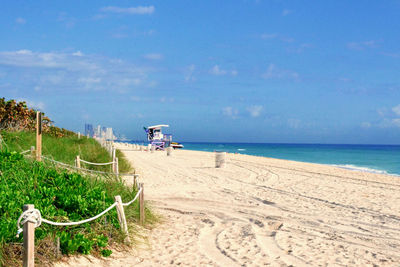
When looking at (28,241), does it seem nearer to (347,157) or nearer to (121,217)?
(121,217)

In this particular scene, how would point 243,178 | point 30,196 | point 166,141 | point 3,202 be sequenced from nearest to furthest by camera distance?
point 3,202
point 30,196
point 243,178
point 166,141

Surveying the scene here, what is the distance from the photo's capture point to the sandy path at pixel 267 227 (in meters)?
5.56

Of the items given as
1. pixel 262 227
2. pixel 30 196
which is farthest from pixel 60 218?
pixel 262 227

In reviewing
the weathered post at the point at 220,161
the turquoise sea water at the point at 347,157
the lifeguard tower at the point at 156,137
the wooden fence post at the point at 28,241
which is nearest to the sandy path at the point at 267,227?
the wooden fence post at the point at 28,241

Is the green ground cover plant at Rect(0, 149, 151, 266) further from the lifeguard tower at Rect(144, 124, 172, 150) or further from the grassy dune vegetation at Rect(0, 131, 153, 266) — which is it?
the lifeguard tower at Rect(144, 124, 172, 150)

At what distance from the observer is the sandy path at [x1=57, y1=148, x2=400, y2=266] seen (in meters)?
5.56

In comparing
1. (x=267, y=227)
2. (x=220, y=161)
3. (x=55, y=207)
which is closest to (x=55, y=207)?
(x=55, y=207)

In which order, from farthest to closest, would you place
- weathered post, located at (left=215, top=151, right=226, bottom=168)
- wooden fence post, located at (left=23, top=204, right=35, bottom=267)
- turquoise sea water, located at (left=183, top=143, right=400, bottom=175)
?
1. turquoise sea water, located at (left=183, top=143, right=400, bottom=175)
2. weathered post, located at (left=215, top=151, right=226, bottom=168)
3. wooden fence post, located at (left=23, top=204, right=35, bottom=267)

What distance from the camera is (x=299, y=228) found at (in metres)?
7.38

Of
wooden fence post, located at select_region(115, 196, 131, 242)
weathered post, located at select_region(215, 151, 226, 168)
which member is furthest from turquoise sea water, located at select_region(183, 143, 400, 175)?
wooden fence post, located at select_region(115, 196, 131, 242)

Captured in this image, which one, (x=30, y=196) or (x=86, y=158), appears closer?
(x=30, y=196)

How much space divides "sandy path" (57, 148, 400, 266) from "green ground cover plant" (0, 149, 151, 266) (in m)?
0.34

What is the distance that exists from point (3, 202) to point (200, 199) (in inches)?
231

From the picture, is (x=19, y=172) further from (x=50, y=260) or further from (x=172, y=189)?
(x=172, y=189)
